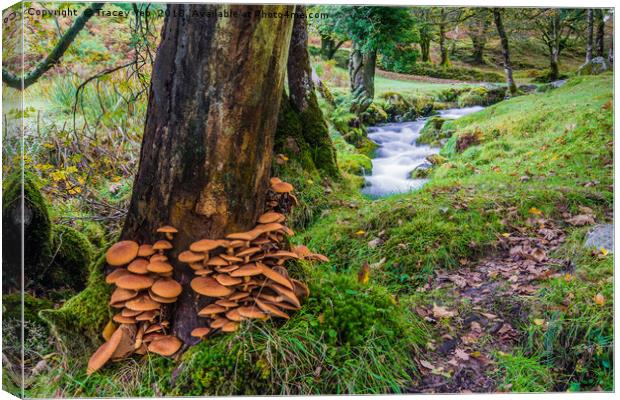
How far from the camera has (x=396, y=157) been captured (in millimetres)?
3574

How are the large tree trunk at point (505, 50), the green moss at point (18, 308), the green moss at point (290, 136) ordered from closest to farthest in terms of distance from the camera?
the green moss at point (18, 308) < the large tree trunk at point (505, 50) < the green moss at point (290, 136)

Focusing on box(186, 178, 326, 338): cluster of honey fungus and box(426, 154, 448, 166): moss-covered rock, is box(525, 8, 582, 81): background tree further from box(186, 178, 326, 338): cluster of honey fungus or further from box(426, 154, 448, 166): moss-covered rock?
box(186, 178, 326, 338): cluster of honey fungus

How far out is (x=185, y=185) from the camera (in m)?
2.33

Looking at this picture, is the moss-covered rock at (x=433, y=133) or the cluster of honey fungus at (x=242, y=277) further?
the moss-covered rock at (x=433, y=133)

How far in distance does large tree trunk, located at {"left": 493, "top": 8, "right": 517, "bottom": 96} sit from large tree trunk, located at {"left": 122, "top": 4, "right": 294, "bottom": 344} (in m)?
1.52

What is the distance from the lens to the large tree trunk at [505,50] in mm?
3215

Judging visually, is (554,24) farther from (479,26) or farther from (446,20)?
(446,20)

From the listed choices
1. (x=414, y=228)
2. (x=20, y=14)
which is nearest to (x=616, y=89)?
(x=414, y=228)

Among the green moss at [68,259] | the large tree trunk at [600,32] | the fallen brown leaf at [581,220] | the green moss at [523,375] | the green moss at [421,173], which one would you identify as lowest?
the green moss at [523,375]


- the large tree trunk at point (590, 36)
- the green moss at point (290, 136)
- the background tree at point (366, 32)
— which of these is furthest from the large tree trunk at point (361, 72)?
the large tree trunk at point (590, 36)

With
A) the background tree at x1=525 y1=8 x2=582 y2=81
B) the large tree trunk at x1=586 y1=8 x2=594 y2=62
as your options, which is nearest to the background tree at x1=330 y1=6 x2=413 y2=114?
the background tree at x1=525 y1=8 x2=582 y2=81

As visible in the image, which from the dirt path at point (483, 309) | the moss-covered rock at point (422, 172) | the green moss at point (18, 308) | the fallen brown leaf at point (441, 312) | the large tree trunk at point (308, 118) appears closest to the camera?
the green moss at point (18, 308)

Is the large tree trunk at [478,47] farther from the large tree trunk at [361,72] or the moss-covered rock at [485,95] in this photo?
the large tree trunk at [361,72]

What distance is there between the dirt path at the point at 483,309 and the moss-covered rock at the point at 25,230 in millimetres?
2086
